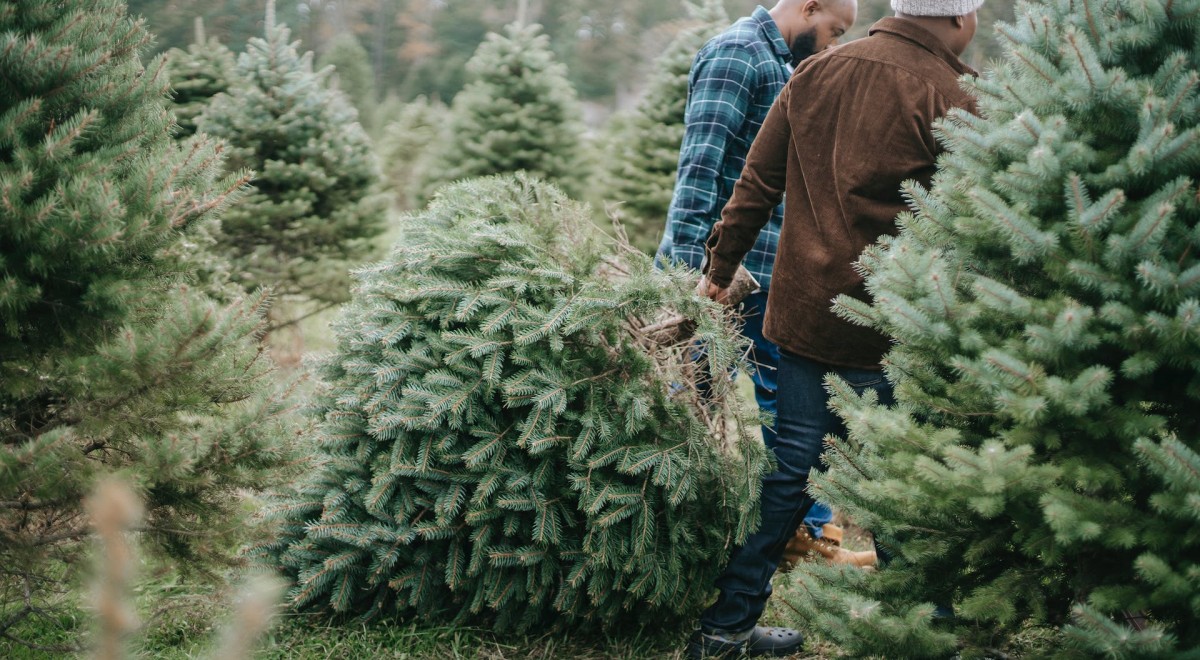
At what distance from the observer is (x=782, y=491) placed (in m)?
2.95

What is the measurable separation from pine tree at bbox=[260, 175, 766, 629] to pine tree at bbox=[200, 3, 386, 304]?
315 cm

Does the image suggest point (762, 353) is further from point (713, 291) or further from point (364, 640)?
point (364, 640)

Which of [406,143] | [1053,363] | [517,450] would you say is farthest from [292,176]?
[406,143]

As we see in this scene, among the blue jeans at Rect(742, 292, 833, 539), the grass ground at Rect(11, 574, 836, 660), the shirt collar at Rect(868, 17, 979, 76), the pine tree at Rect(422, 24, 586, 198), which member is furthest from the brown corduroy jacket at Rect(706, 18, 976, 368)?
the pine tree at Rect(422, 24, 586, 198)

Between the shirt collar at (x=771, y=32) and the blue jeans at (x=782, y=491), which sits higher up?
the shirt collar at (x=771, y=32)

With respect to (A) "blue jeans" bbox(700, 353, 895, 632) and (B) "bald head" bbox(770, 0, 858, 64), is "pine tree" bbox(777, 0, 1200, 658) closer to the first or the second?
(A) "blue jeans" bbox(700, 353, 895, 632)

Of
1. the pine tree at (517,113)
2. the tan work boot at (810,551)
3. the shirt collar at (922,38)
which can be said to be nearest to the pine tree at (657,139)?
the pine tree at (517,113)

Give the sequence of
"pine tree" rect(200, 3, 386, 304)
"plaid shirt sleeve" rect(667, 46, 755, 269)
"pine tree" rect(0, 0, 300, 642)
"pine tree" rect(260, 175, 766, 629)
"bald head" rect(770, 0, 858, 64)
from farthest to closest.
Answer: "pine tree" rect(200, 3, 386, 304), "bald head" rect(770, 0, 858, 64), "plaid shirt sleeve" rect(667, 46, 755, 269), "pine tree" rect(260, 175, 766, 629), "pine tree" rect(0, 0, 300, 642)

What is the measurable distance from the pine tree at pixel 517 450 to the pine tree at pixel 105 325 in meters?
0.43

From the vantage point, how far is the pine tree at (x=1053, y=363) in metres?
1.77

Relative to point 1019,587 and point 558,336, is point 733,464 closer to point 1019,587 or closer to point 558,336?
point 558,336

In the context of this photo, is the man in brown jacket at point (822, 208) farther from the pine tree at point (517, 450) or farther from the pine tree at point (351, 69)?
the pine tree at point (351, 69)

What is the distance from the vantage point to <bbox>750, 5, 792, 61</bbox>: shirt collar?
3.72 meters

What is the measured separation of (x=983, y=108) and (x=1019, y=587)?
122 cm
